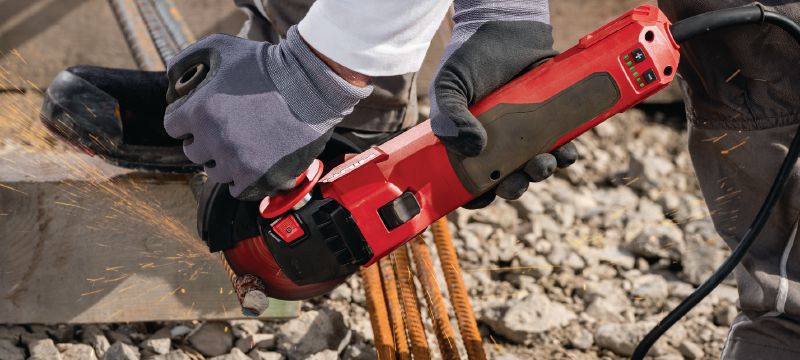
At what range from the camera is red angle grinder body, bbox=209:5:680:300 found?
4.96 feet

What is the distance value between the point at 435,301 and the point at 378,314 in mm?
155

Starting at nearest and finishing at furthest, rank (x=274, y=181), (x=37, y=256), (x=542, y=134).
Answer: (x=274, y=181)
(x=542, y=134)
(x=37, y=256)

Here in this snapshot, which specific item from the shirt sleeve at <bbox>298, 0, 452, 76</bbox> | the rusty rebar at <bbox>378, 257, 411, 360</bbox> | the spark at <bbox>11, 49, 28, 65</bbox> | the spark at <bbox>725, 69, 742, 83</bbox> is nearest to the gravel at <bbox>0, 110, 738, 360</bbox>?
the rusty rebar at <bbox>378, 257, 411, 360</bbox>

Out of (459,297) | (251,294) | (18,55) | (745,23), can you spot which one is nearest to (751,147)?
(745,23)

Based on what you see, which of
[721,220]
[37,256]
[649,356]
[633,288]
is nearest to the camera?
[721,220]

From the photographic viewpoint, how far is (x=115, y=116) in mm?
2006

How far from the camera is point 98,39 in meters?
3.35

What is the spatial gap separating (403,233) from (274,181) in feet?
0.93

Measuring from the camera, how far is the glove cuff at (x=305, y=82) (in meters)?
1.38

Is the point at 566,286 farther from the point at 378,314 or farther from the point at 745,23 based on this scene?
the point at 745,23

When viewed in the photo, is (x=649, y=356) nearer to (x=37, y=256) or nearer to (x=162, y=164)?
(x=162, y=164)

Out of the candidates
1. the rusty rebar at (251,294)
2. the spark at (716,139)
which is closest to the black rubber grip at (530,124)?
the spark at (716,139)

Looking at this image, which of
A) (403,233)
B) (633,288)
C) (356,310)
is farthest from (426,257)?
(633,288)

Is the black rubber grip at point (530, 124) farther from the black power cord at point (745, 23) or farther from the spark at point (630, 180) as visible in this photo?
the spark at point (630, 180)
